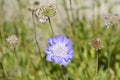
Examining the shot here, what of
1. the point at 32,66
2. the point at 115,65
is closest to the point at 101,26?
the point at 115,65

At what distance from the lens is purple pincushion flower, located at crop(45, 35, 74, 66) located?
1.66m

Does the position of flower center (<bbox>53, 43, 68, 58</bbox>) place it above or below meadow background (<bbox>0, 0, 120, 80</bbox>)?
above

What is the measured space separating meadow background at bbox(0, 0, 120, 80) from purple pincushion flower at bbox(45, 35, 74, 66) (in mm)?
537

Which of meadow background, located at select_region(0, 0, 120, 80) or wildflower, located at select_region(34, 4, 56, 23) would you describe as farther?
meadow background, located at select_region(0, 0, 120, 80)

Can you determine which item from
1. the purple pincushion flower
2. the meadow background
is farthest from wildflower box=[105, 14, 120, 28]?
the meadow background

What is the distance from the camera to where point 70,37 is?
2693 millimetres

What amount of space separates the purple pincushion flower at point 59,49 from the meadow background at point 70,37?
1.76 ft

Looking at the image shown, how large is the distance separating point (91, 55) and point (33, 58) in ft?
1.29

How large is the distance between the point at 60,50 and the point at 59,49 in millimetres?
22

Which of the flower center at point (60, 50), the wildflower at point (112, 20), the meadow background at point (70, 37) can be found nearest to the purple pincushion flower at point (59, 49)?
the flower center at point (60, 50)

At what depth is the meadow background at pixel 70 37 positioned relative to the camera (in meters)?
2.47

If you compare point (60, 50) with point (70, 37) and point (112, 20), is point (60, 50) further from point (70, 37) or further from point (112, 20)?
point (70, 37)

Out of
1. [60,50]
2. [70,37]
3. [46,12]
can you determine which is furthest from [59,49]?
[70,37]

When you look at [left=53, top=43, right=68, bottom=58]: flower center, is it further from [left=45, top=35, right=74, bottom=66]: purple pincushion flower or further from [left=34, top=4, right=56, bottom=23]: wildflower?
[left=34, top=4, right=56, bottom=23]: wildflower
